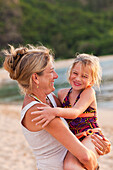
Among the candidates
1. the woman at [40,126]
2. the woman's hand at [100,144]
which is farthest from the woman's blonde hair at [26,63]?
the woman's hand at [100,144]

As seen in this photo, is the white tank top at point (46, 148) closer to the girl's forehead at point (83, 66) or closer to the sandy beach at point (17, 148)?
the girl's forehead at point (83, 66)

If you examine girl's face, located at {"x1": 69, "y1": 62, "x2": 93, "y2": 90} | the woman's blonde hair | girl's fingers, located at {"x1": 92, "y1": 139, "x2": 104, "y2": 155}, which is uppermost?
the woman's blonde hair

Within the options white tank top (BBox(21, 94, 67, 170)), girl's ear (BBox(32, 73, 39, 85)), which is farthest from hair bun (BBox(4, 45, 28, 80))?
white tank top (BBox(21, 94, 67, 170))

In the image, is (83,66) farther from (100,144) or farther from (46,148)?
(46,148)

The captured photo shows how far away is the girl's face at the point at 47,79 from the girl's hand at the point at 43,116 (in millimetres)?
168

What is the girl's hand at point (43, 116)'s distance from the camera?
5.17 feet

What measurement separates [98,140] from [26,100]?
56cm

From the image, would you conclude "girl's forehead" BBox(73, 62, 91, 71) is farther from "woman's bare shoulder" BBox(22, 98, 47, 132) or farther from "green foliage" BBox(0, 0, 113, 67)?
"green foliage" BBox(0, 0, 113, 67)

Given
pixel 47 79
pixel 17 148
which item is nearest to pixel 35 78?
pixel 47 79

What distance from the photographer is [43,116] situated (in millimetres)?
1579

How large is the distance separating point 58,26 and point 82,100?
81.4 meters

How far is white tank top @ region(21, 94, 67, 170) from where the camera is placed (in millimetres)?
1646

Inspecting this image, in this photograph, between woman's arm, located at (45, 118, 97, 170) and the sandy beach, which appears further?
the sandy beach

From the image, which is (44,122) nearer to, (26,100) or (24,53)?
(26,100)
